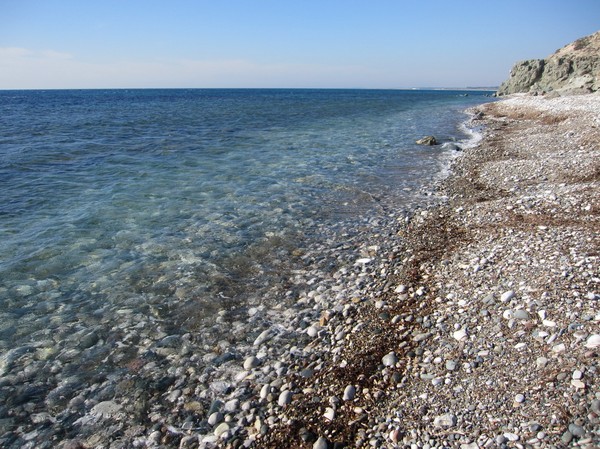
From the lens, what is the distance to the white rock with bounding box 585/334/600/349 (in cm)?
504

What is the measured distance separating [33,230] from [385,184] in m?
13.5

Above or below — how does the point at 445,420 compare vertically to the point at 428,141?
below

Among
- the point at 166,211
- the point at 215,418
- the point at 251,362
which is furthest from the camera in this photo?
the point at 166,211

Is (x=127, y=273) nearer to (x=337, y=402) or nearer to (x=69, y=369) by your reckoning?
(x=69, y=369)

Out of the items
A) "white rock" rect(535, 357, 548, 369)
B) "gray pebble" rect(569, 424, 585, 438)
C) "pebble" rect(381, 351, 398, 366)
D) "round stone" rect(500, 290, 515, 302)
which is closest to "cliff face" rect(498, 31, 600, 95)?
"round stone" rect(500, 290, 515, 302)

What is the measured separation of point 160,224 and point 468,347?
9955 mm

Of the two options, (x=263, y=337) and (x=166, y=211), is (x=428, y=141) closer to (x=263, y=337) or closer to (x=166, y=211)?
(x=166, y=211)

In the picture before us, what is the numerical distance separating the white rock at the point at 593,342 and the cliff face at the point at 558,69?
236 ft

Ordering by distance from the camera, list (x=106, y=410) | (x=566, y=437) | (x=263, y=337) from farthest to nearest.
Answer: (x=263, y=337), (x=106, y=410), (x=566, y=437)

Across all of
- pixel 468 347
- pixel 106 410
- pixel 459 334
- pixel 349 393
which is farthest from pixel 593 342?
pixel 106 410

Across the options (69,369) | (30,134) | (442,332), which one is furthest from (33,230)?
(30,134)

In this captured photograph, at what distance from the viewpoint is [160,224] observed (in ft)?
40.6

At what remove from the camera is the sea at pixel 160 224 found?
7.58 meters

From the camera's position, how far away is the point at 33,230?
1197 centimetres
